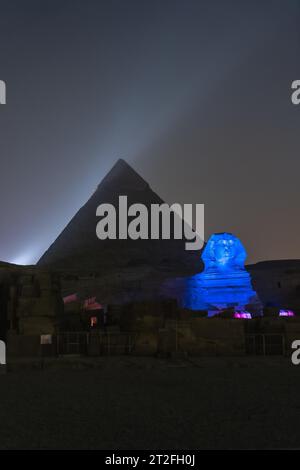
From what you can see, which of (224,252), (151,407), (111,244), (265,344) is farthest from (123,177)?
(151,407)

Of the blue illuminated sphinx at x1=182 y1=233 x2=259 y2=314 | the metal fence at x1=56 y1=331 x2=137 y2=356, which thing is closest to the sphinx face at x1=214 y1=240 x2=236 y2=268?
the blue illuminated sphinx at x1=182 y1=233 x2=259 y2=314

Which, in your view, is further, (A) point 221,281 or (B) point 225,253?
(B) point 225,253

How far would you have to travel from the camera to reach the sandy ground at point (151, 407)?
12.8 feet

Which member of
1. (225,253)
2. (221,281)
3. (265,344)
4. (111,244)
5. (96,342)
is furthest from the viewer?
(111,244)

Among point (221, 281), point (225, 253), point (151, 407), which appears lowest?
point (151, 407)

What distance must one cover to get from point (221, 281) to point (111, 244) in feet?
147

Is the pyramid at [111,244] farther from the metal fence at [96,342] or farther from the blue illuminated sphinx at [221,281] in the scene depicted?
the metal fence at [96,342]

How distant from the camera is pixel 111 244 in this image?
67438 mm

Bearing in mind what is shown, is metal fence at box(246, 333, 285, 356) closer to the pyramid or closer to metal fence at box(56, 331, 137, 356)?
metal fence at box(56, 331, 137, 356)

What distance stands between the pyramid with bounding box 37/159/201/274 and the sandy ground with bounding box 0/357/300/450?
52740 mm

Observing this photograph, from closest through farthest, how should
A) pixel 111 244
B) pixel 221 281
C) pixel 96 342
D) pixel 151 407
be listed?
pixel 151 407 < pixel 96 342 < pixel 221 281 < pixel 111 244

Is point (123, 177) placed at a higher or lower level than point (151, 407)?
higher

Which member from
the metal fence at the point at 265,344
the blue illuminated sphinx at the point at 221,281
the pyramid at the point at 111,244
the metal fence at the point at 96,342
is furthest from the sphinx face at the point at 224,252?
the pyramid at the point at 111,244

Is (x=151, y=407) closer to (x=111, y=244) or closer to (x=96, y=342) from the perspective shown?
(x=96, y=342)
